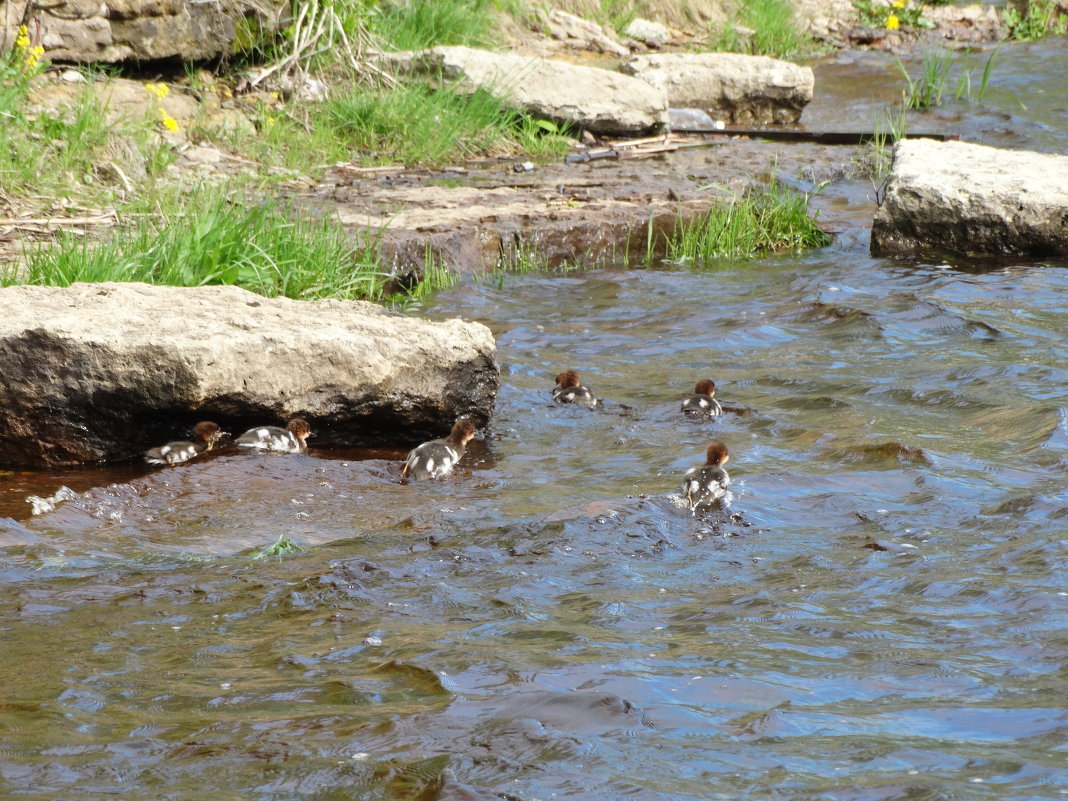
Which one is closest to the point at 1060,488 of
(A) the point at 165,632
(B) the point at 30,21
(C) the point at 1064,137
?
(A) the point at 165,632

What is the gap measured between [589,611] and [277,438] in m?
2.42

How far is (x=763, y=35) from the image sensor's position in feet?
67.6

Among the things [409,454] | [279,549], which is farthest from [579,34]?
[279,549]

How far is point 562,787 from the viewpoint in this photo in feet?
9.51

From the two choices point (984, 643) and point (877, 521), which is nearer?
point (984, 643)

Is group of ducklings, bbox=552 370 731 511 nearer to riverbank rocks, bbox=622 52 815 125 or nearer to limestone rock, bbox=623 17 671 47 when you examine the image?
riverbank rocks, bbox=622 52 815 125

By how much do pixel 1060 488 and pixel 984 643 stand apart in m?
1.82

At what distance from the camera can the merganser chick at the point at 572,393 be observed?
708 centimetres

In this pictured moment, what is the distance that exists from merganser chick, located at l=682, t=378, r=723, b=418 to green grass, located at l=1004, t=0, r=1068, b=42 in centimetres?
1747

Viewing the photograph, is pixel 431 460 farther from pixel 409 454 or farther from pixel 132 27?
pixel 132 27

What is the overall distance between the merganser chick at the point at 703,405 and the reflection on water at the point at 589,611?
0.28ft

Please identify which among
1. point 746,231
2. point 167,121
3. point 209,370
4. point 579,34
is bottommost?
point 209,370

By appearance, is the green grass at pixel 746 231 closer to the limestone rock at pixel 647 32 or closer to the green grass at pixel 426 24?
the green grass at pixel 426 24

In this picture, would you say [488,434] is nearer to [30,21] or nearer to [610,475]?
[610,475]
